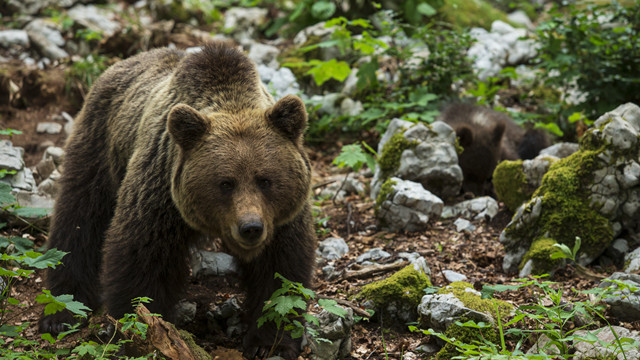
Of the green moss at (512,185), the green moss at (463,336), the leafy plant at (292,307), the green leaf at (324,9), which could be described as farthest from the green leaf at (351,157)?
the green leaf at (324,9)

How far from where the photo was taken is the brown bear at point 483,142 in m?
8.15

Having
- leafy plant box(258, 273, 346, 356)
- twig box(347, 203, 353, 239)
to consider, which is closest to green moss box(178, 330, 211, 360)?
leafy plant box(258, 273, 346, 356)

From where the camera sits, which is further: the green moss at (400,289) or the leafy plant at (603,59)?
the leafy plant at (603,59)

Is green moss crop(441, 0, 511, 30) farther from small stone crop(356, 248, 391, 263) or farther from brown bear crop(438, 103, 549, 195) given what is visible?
small stone crop(356, 248, 391, 263)

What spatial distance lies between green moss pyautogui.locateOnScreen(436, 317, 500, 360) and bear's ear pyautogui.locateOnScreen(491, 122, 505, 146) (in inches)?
191

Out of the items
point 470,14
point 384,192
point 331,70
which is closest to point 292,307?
point 384,192

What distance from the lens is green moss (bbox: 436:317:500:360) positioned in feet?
13.7

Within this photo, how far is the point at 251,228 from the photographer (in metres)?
3.87

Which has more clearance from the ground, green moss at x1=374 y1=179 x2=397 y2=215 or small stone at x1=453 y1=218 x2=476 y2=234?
green moss at x1=374 y1=179 x2=397 y2=215

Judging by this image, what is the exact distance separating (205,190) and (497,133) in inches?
223

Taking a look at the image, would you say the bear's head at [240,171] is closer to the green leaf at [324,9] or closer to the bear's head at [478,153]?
the bear's head at [478,153]

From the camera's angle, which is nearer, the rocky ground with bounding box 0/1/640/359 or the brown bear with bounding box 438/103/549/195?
the rocky ground with bounding box 0/1/640/359

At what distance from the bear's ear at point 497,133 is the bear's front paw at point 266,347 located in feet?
16.6

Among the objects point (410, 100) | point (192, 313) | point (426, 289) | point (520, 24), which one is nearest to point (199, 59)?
point (192, 313)
